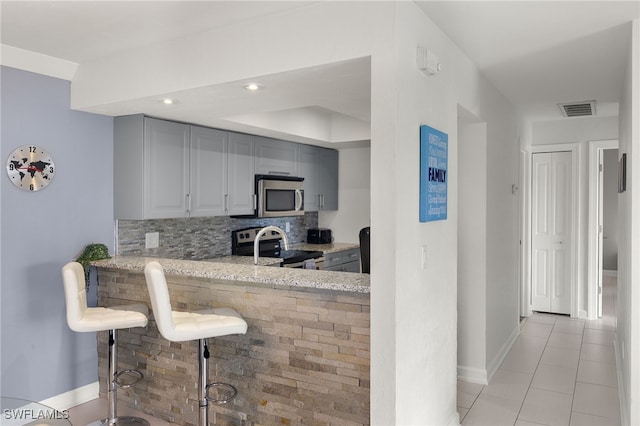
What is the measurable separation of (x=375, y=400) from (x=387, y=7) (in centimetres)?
184

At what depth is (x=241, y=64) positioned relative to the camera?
2.65 metres

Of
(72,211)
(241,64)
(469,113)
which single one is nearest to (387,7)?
(241,64)

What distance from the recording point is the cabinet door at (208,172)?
403cm

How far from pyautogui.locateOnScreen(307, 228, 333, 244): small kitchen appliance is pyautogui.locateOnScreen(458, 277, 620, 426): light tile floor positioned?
94.8 inches

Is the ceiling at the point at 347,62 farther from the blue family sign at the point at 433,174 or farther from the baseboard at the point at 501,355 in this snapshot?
the baseboard at the point at 501,355

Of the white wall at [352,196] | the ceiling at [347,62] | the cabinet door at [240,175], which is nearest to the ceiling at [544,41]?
the ceiling at [347,62]

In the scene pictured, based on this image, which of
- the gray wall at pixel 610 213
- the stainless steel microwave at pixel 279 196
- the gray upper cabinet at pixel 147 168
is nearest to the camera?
the gray upper cabinet at pixel 147 168

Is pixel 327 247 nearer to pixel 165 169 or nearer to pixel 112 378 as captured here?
pixel 165 169

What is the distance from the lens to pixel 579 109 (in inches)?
202

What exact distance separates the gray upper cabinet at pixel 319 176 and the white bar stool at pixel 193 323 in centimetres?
288

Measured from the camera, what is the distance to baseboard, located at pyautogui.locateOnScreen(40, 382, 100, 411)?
11.2ft

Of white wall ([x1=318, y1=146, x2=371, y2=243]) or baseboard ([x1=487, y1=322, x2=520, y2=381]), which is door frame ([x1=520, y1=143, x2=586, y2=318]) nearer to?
baseboard ([x1=487, y1=322, x2=520, y2=381])

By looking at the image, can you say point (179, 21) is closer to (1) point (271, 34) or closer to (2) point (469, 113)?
(1) point (271, 34)

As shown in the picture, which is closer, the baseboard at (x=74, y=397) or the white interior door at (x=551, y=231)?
the baseboard at (x=74, y=397)
